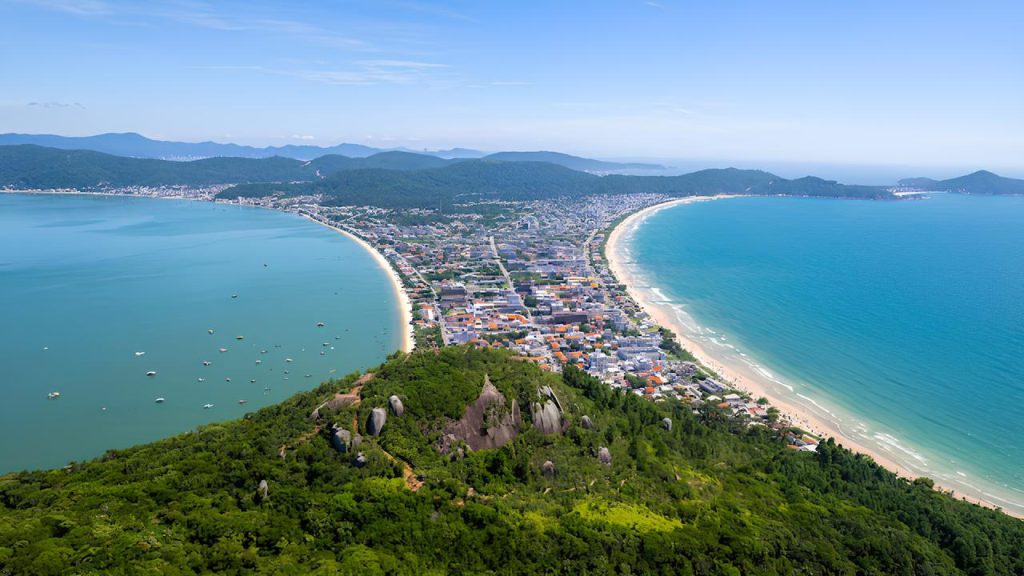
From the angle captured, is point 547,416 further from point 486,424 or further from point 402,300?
point 402,300

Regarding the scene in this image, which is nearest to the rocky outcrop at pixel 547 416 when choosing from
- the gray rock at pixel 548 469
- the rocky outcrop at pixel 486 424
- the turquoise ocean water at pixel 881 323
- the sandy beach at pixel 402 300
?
the rocky outcrop at pixel 486 424

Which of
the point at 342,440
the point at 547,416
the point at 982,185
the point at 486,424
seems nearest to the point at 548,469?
the point at 547,416

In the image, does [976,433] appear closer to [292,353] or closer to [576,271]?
[576,271]

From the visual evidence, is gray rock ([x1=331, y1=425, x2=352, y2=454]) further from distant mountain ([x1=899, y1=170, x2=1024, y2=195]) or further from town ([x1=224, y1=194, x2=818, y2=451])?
distant mountain ([x1=899, y1=170, x2=1024, y2=195])

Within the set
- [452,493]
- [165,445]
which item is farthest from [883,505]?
[165,445]

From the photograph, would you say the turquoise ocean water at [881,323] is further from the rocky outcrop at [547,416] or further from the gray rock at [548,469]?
A: the gray rock at [548,469]

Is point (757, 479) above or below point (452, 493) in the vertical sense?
below
